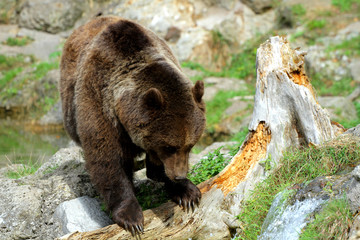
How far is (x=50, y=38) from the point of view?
17.3 metres

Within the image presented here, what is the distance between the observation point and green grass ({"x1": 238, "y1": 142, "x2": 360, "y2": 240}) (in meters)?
3.96

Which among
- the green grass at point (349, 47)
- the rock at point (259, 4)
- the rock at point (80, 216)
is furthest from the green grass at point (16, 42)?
the rock at point (80, 216)

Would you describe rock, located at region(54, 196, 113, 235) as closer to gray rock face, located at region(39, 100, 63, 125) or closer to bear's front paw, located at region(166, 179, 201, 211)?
bear's front paw, located at region(166, 179, 201, 211)

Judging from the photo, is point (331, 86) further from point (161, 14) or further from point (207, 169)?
point (207, 169)

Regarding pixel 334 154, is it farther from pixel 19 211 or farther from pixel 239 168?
pixel 19 211

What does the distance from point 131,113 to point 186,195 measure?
104 cm

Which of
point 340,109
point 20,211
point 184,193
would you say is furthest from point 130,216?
point 340,109

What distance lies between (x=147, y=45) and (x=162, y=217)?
191 centimetres

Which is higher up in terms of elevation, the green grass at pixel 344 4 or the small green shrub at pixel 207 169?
the green grass at pixel 344 4

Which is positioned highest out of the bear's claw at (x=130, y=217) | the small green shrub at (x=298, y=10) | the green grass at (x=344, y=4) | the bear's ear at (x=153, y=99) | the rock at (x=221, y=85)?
the green grass at (x=344, y=4)

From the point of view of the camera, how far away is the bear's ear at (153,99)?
4086 mm

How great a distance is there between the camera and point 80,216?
4.96 meters

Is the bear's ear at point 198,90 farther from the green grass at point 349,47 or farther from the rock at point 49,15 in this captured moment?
the rock at point 49,15

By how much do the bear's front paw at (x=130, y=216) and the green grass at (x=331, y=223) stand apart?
1679 mm
